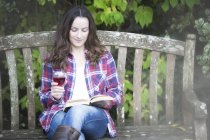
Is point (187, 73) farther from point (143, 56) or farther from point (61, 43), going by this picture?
point (61, 43)

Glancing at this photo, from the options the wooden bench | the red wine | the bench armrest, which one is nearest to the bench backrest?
the wooden bench

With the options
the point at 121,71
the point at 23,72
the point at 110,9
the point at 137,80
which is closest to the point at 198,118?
the point at 137,80

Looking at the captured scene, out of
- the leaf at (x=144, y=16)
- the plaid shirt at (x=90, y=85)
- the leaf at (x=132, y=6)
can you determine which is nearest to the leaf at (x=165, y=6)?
the leaf at (x=144, y=16)

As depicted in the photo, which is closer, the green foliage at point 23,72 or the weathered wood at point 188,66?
the weathered wood at point 188,66

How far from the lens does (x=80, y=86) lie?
3.88 m

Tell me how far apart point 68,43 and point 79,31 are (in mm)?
149

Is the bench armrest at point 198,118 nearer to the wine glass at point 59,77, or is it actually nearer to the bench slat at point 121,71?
the bench slat at point 121,71

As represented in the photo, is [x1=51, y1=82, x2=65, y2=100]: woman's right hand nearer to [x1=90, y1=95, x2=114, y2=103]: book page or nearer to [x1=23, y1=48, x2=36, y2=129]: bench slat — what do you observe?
[x1=90, y1=95, x2=114, y2=103]: book page

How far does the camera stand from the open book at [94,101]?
12.2 feet

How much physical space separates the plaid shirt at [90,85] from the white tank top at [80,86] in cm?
3

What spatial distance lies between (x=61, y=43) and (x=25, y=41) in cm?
38

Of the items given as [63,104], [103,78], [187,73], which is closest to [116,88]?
[103,78]

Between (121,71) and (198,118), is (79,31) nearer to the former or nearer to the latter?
(121,71)

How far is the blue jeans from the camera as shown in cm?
357
